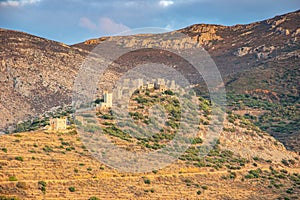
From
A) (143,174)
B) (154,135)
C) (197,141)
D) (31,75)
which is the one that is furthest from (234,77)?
(143,174)

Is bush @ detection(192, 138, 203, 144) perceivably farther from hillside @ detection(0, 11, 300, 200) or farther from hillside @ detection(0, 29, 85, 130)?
hillside @ detection(0, 29, 85, 130)

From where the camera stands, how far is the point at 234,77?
389ft

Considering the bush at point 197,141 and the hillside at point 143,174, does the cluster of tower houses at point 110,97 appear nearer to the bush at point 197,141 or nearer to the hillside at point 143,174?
the hillside at point 143,174

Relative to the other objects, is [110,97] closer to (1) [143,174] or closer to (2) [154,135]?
(2) [154,135]

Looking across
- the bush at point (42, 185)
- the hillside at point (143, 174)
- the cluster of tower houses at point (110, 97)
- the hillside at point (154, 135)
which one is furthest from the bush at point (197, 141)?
the bush at point (42, 185)

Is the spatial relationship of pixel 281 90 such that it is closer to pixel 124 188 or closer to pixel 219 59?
pixel 219 59

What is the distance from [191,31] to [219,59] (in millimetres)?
27567

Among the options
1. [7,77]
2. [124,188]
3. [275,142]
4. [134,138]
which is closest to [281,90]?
[275,142]

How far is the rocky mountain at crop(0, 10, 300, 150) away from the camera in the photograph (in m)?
90.1

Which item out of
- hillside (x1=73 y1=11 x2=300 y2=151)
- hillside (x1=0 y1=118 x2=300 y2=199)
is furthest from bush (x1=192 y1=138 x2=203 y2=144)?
hillside (x1=73 y1=11 x2=300 y2=151)

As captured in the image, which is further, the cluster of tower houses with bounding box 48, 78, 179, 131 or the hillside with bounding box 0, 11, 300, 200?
the cluster of tower houses with bounding box 48, 78, 179, 131

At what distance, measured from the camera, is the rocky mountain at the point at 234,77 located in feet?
296

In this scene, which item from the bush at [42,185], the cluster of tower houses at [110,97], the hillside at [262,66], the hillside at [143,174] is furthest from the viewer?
the hillside at [262,66]

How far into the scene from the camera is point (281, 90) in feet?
351
